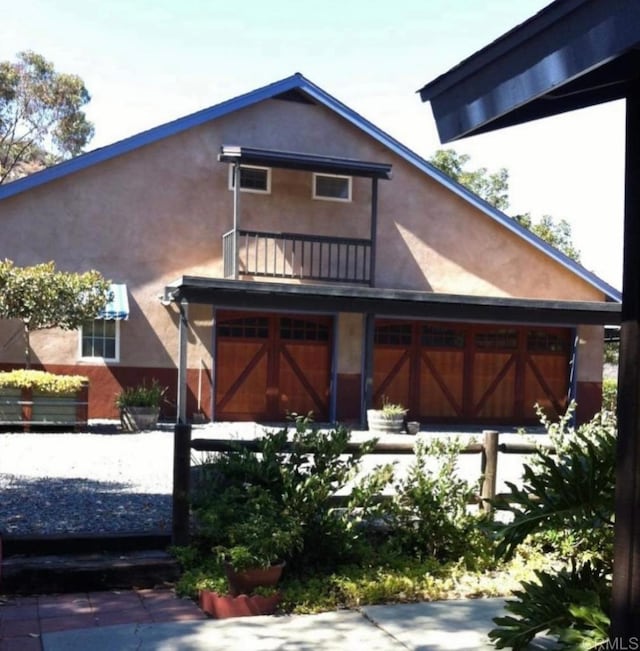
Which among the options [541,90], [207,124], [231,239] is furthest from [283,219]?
[541,90]

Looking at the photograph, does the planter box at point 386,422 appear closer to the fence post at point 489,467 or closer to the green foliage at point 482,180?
the fence post at point 489,467

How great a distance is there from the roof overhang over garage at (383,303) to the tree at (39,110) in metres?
22.5

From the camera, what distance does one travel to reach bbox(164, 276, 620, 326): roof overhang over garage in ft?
47.6

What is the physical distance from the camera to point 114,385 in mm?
15914

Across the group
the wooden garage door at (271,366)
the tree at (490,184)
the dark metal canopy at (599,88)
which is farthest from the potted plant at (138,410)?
the tree at (490,184)

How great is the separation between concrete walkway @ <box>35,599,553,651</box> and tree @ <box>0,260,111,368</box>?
10.3 m

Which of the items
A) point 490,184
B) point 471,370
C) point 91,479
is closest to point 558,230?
point 490,184

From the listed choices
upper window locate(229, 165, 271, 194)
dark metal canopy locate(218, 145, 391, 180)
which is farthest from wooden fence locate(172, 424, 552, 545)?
upper window locate(229, 165, 271, 194)

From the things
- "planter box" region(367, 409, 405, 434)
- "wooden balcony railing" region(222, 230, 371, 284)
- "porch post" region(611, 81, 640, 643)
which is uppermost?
"wooden balcony railing" region(222, 230, 371, 284)

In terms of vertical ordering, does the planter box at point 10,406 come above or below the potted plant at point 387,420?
above

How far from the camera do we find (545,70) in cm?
277

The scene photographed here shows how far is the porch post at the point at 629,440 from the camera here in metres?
2.89

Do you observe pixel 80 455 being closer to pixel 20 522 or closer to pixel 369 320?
pixel 20 522

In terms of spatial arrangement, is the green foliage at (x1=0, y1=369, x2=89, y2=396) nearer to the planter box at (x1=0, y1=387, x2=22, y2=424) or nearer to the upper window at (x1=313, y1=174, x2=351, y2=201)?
the planter box at (x1=0, y1=387, x2=22, y2=424)
